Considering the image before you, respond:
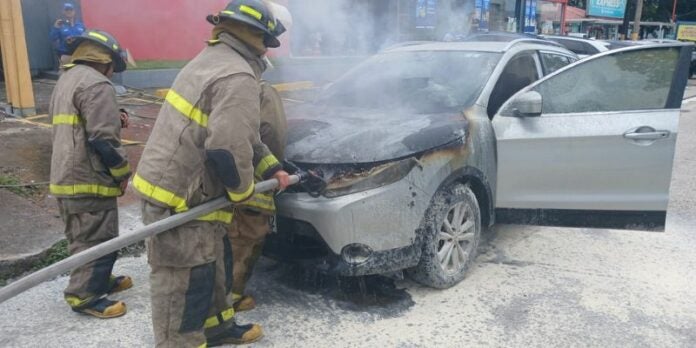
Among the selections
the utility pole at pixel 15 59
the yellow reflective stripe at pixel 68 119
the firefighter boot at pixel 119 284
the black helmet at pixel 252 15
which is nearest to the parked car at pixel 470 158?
the black helmet at pixel 252 15

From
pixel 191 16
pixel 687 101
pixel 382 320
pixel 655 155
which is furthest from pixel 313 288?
pixel 687 101

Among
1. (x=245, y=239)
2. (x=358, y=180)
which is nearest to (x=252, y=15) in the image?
(x=358, y=180)

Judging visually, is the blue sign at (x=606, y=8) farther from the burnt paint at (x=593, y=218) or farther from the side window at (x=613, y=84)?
the burnt paint at (x=593, y=218)

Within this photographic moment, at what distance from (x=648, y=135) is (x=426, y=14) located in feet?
25.9

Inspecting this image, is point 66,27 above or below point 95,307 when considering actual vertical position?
above

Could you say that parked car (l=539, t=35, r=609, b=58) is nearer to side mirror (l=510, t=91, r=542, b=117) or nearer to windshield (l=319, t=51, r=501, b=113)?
windshield (l=319, t=51, r=501, b=113)

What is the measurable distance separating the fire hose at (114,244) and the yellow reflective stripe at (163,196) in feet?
0.21

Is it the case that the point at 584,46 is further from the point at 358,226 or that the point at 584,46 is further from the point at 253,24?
the point at 253,24

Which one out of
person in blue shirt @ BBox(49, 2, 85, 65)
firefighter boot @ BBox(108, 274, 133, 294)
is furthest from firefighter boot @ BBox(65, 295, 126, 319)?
person in blue shirt @ BBox(49, 2, 85, 65)

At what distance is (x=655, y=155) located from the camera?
3.73 metres

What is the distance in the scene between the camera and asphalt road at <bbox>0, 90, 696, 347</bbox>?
3.04 m

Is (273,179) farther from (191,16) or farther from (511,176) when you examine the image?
(191,16)

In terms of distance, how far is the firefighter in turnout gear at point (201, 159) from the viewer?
7.98 ft

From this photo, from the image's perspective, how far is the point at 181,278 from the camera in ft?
8.51
